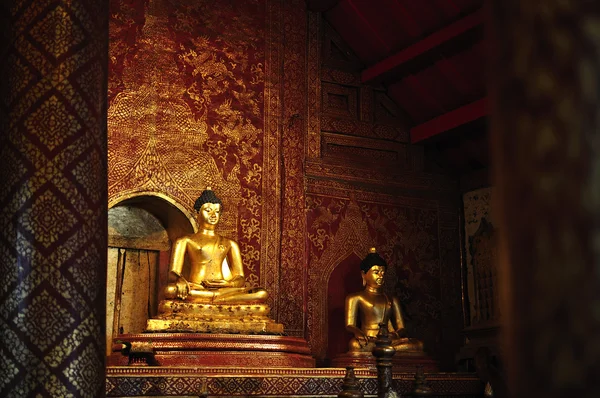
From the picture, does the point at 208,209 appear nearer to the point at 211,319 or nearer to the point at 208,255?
the point at 208,255

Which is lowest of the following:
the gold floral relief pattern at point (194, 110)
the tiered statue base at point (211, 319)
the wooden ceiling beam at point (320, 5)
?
the tiered statue base at point (211, 319)

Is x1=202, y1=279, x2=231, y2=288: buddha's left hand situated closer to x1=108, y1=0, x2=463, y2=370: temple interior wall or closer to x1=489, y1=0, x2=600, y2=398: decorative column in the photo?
x1=108, y1=0, x2=463, y2=370: temple interior wall

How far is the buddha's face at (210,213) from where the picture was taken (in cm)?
693

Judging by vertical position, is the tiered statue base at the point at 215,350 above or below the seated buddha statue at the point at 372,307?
below

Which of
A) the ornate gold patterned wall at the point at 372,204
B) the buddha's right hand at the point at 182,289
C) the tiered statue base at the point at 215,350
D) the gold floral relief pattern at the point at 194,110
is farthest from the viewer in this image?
the ornate gold patterned wall at the point at 372,204

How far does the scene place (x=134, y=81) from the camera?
731cm

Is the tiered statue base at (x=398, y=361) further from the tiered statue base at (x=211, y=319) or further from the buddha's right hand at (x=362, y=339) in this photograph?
the tiered statue base at (x=211, y=319)

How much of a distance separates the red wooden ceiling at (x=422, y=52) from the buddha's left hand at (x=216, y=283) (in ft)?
9.66

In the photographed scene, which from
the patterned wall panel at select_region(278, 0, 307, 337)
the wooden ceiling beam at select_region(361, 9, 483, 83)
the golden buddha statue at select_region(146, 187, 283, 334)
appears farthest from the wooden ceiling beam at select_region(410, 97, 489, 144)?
the golden buddha statue at select_region(146, 187, 283, 334)

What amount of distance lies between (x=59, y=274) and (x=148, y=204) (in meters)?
5.63

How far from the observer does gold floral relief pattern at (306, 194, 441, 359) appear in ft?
25.7

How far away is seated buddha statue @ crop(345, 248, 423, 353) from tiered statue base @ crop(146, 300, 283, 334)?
3.94ft

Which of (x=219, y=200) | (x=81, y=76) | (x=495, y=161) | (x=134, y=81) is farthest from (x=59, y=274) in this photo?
(x=134, y=81)

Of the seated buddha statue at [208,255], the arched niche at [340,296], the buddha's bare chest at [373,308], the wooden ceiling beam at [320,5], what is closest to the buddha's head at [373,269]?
the buddha's bare chest at [373,308]
